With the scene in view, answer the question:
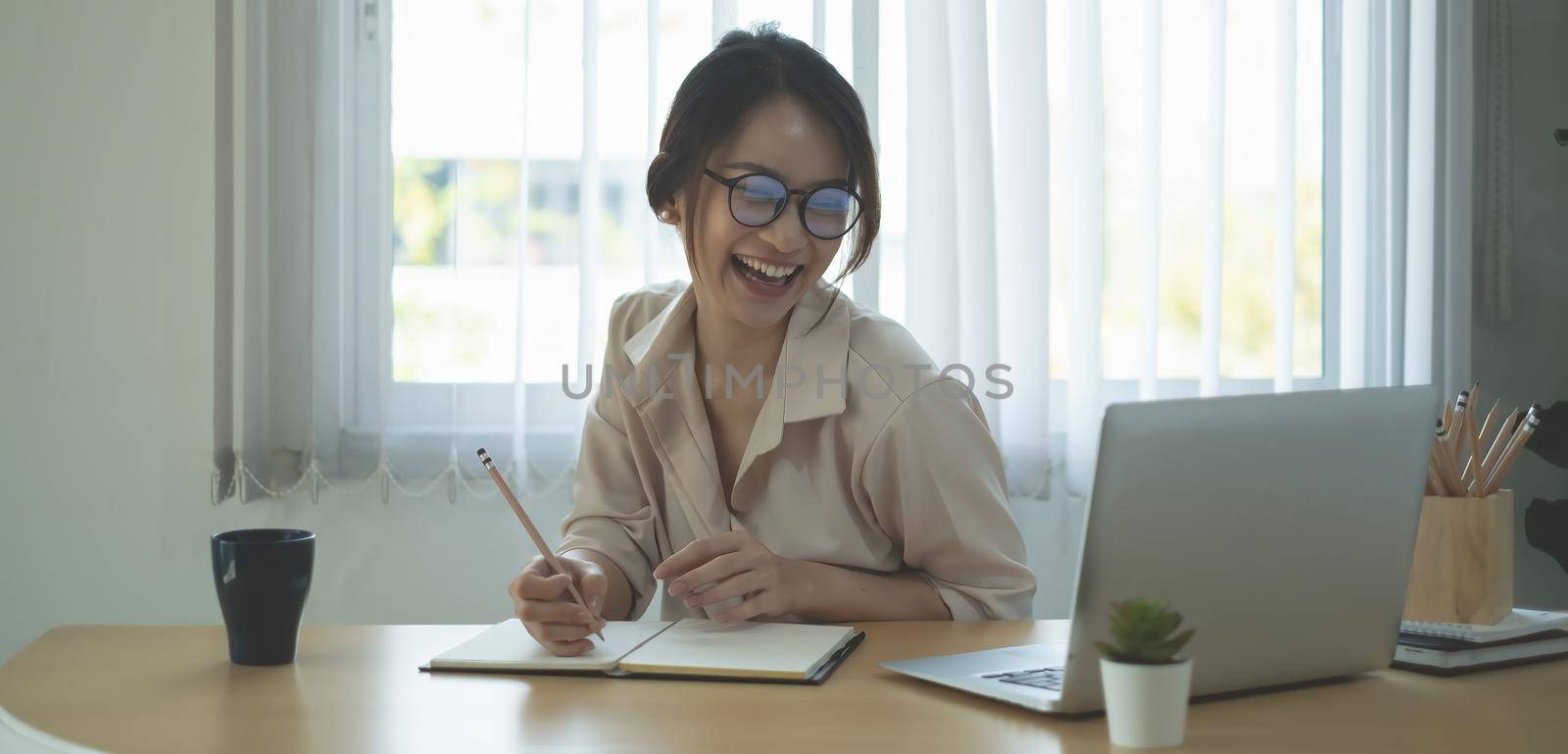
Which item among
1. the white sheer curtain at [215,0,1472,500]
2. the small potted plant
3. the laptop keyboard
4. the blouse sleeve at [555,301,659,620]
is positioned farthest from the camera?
the white sheer curtain at [215,0,1472,500]

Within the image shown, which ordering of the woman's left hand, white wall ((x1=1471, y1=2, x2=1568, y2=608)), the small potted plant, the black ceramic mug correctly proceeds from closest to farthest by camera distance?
the small potted plant < the black ceramic mug < the woman's left hand < white wall ((x1=1471, y1=2, x2=1568, y2=608))

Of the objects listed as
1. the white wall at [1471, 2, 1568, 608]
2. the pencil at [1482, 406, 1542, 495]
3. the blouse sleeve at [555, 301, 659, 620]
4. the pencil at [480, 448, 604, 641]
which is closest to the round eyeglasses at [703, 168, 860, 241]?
the blouse sleeve at [555, 301, 659, 620]

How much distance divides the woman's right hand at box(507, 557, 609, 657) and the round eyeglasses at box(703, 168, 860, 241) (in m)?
0.44

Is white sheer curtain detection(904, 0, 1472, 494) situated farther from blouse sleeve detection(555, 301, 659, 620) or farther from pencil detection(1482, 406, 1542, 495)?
pencil detection(1482, 406, 1542, 495)

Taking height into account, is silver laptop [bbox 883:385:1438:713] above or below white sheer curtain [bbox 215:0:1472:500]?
below

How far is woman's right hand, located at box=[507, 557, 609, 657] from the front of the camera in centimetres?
101

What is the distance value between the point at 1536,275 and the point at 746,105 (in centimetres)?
187

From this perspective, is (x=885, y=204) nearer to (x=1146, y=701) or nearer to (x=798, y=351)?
(x=798, y=351)

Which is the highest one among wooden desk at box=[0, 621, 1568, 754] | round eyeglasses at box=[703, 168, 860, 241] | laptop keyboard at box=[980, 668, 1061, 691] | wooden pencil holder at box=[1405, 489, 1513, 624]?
round eyeglasses at box=[703, 168, 860, 241]

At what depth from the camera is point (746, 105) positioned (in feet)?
4.57

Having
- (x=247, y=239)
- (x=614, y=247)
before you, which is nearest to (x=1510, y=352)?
(x=614, y=247)

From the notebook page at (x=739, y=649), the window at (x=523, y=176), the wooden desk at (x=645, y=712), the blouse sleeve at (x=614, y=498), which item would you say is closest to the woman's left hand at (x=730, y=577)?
the notebook page at (x=739, y=649)

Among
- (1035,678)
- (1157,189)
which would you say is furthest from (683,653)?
(1157,189)

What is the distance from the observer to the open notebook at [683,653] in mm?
940
